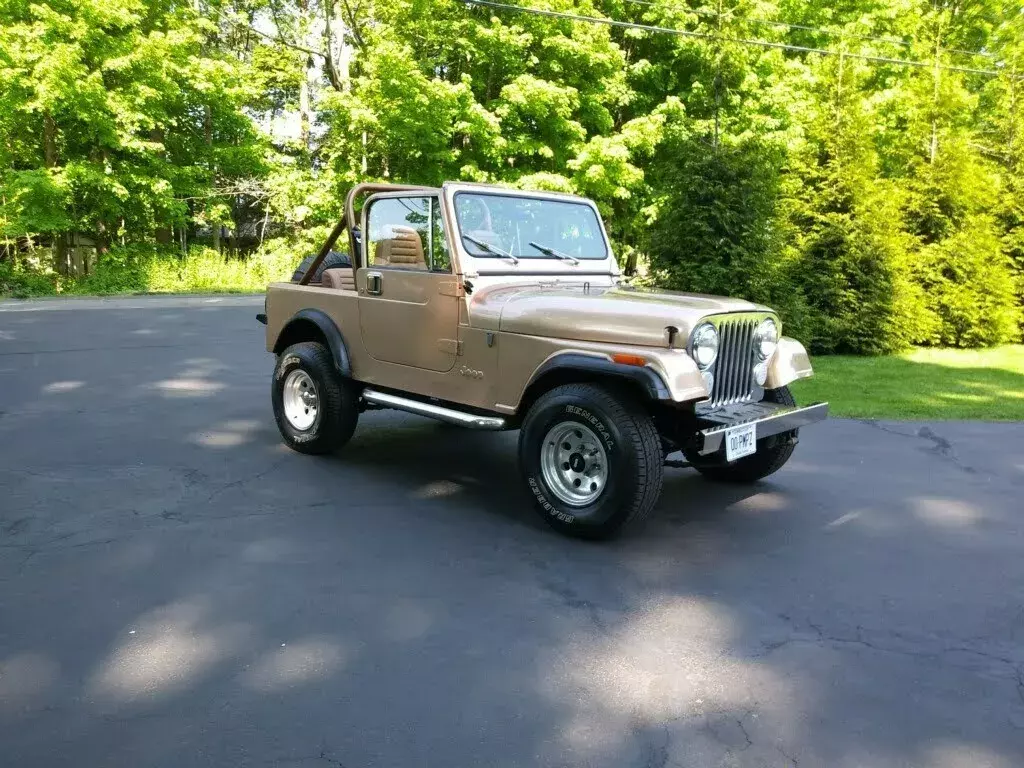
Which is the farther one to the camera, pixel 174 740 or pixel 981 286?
pixel 981 286

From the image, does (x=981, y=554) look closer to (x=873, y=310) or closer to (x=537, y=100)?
(x=873, y=310)

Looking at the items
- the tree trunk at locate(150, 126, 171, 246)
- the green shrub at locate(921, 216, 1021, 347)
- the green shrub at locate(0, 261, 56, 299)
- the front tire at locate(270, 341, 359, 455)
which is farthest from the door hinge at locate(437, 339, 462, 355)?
the tree trunk at locate(150, 126, 171, 246)

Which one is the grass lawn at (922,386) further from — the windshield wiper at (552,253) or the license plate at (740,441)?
the license plate at (740,441)

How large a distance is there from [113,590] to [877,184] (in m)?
14.3

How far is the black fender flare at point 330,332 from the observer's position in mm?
5969

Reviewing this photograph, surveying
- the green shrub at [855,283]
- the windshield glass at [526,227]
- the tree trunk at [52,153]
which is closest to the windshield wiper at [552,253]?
the windshield glass at [526,227]

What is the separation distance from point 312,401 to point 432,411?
4.72 feet

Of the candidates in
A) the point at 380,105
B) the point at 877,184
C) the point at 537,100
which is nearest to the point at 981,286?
the point at 877,184

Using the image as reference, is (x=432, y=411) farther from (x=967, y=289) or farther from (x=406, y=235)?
(x=967, y=289)

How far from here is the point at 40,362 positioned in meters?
10.1

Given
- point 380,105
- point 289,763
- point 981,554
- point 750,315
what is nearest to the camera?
point 289,763

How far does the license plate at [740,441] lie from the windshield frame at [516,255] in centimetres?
187

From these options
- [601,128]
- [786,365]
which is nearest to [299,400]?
[786,365]

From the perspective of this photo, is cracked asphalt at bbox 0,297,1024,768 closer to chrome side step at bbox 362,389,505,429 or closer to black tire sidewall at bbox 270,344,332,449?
black tire sidewall at bbox 270,344,332,449
